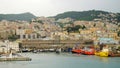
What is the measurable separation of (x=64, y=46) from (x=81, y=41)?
323 cm

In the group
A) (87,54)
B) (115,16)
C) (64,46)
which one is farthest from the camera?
(115,16)

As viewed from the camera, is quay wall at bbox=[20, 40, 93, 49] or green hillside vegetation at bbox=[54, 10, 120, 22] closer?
quay wall at bbox=[20, 40, 93, 49]

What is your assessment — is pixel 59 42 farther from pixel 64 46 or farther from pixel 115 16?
pixel 115 16

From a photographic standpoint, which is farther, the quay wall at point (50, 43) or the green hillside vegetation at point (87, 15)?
the green hillside vegetation at point (87, 15)

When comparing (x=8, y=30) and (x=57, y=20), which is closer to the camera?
(x=8, y=30)

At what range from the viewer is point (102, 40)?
55.6 metres

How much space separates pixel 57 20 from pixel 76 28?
26.8 meters

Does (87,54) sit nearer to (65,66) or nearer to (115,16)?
(65,66)

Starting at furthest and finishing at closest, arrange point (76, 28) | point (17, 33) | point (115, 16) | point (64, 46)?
point (115, 16)
point (76, 28)
point (17, 33)
point (64, 46)

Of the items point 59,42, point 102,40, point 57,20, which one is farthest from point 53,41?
point 57,20

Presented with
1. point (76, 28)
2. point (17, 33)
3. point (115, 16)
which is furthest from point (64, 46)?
point (115, 16)

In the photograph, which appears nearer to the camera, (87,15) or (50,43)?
(50,43)

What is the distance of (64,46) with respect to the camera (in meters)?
54.3

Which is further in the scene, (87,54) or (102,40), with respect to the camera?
(102,40)
